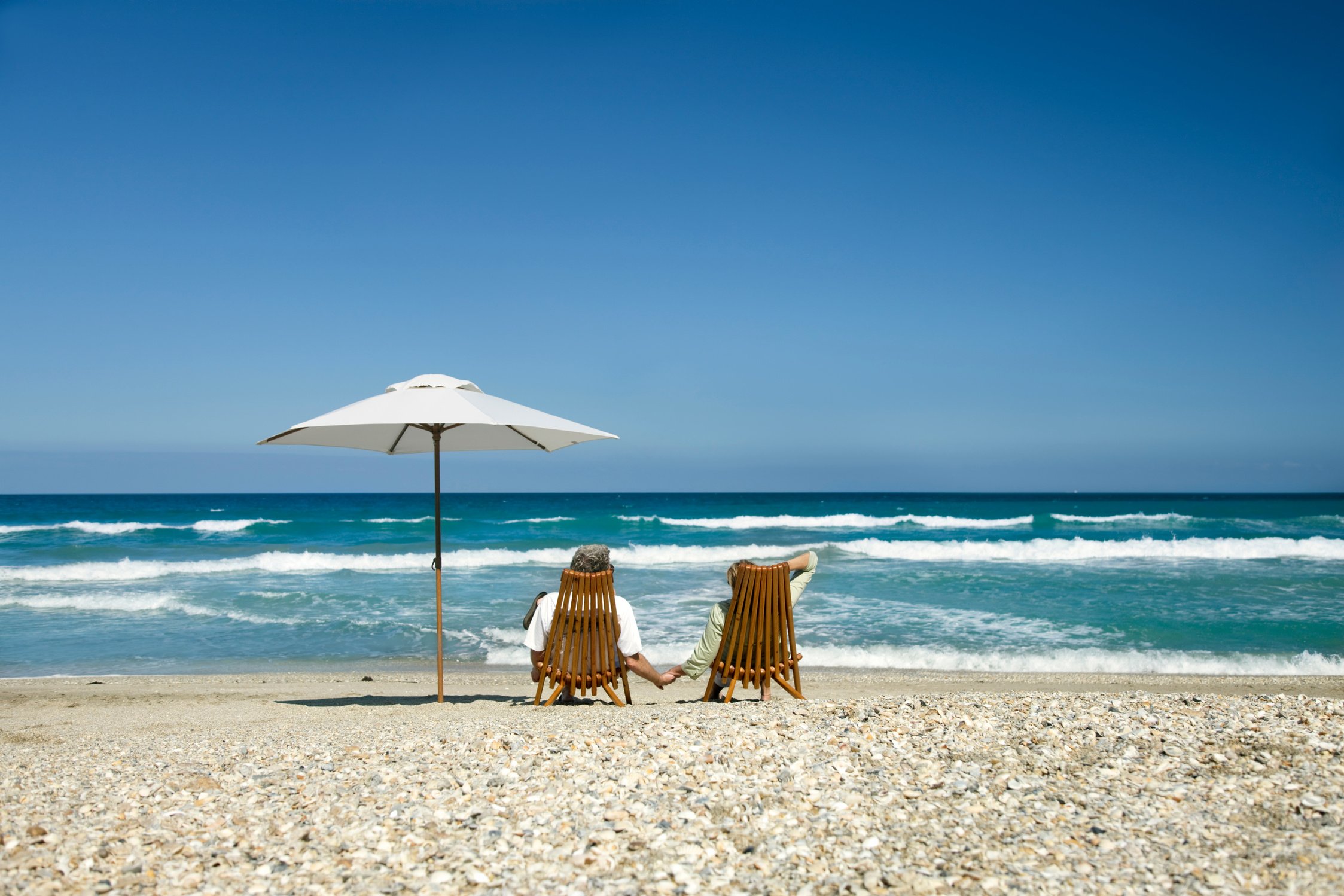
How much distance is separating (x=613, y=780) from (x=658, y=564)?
54.9ft

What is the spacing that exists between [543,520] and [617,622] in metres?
30.9

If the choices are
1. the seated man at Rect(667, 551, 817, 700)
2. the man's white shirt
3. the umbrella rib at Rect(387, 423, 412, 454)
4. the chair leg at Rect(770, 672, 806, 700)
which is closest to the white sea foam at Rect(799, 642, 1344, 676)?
the chair leg at Rect(770, 672, 806, 700)

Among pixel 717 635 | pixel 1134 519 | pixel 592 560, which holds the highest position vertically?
pixel 592 560

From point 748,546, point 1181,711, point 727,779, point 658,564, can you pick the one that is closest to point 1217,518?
point 748,546

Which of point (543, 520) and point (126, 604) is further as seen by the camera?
point (543, 520)

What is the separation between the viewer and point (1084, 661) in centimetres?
873

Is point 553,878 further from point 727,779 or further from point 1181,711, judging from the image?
point 1181,711

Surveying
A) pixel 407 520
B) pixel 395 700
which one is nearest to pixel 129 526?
pixel 407 520

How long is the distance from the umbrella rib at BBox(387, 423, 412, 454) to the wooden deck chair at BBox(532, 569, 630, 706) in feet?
6.60

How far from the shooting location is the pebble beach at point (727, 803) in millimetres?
2535

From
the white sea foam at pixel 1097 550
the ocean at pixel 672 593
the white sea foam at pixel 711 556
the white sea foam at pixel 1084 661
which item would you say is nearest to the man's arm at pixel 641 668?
the ocean at pixel 672 593

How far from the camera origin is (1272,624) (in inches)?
404

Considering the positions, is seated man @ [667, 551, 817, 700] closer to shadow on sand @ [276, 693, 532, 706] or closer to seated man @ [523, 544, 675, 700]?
seated man @ [523, 544, 675, 700]

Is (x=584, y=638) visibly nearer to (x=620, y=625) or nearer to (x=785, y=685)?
(x=620, y=625)
